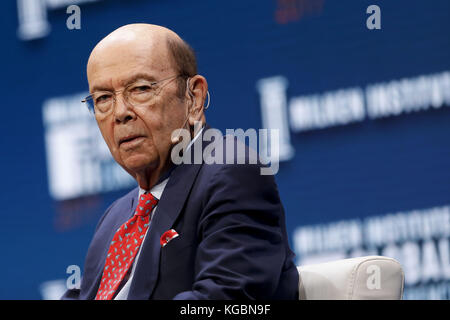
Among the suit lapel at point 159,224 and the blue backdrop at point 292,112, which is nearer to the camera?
the suit lapel at point 159,224

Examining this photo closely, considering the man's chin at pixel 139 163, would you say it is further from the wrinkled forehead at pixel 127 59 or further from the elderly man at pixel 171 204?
the wrinkled forehead at pixel 127 59

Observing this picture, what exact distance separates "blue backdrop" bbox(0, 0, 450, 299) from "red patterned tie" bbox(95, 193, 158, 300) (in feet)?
4.76

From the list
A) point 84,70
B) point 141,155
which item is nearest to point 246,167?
point 141,155

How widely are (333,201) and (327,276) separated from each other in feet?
5.04

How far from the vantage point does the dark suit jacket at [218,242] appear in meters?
1.46

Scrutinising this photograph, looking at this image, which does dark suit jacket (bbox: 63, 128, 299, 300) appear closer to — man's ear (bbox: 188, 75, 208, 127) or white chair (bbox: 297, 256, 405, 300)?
white chair (bbox: 297, 256, 405, 300)

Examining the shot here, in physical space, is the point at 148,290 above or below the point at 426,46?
below

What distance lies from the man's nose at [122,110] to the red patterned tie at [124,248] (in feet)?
0.69

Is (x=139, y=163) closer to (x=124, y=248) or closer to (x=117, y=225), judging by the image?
(x=124, y=248)

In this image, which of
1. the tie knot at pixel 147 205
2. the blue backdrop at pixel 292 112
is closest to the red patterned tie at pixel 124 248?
the tie knot at pixel 147 205

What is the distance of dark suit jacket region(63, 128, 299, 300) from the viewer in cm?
146

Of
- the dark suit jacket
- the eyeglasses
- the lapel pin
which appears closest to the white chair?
the dark suit jacket

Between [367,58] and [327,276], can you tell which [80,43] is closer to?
[367,58]

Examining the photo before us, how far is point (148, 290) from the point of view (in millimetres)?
1560
